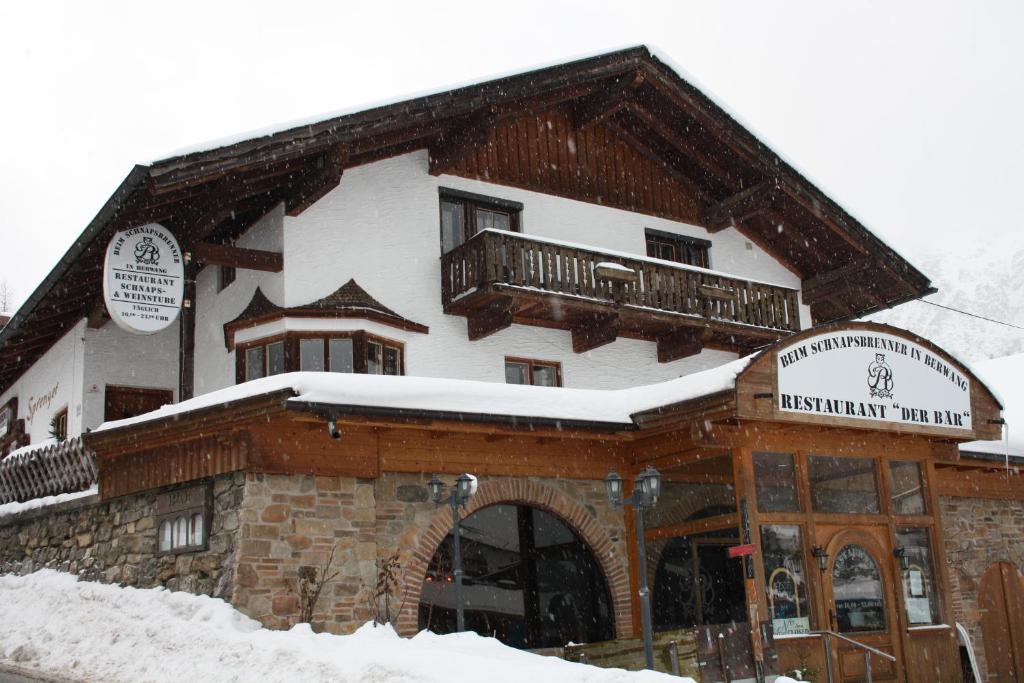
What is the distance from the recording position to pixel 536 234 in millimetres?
17703

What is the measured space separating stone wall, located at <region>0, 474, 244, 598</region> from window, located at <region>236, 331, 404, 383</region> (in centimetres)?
260

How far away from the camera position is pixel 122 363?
1794 cm

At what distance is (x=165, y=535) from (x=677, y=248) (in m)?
10.4

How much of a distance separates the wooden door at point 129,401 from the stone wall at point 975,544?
12410 millimetres

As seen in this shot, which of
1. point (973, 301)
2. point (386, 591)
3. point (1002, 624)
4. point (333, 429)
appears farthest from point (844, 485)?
point (973, 301)

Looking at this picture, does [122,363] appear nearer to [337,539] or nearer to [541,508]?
[337,539]

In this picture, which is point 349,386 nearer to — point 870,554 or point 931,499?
point 870,554

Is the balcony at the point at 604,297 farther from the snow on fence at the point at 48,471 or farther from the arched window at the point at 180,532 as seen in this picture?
the snow on fence at the point at 48,471

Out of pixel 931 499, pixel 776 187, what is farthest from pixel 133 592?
pixel 776 187

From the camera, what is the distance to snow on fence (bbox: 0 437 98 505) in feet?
47.6

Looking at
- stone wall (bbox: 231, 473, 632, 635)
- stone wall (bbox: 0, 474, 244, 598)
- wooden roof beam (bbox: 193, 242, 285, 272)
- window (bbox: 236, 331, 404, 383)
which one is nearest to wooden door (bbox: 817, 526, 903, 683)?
stone wall (bbox: 231, 473, 632, 635)

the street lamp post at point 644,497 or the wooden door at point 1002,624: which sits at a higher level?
the street lamp post at point 644,497

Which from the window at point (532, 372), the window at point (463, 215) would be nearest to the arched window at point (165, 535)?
the window at point (532, 372)

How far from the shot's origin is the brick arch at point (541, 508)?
12.8 m
